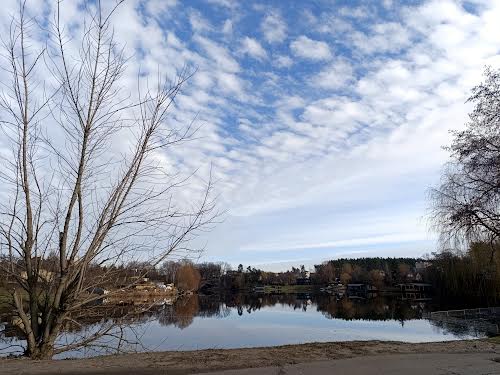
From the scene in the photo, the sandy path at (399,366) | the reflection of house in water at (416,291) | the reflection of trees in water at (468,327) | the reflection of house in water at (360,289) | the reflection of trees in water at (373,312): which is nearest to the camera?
the sandy path at (399,366)

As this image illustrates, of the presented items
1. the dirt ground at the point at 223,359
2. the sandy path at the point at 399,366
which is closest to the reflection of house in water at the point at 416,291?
the dirt ground at the point at 223,359

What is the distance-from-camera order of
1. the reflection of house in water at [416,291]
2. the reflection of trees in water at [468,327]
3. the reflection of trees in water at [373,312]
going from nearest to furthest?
the reflection of trees in water at [468,327] → the reflection of trees in water at [373,312] → the reflection of house in water at [416,291]

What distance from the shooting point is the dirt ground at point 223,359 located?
7.49 metres

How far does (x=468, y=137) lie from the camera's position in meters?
16.4

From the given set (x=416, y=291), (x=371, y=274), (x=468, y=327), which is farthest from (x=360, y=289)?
(x=468, y=327)

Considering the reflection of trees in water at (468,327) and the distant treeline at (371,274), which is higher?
the distant treeline at (371,274)

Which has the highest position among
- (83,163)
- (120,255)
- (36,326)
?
(83,163)

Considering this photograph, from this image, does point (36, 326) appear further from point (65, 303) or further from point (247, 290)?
point (247, 290)

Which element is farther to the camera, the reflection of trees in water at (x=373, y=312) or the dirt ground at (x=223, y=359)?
the reflection of trees in water at (x=373, y=312)

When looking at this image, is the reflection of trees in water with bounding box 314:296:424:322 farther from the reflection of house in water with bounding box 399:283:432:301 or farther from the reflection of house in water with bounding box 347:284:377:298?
the reflection of house in water with bounding box 347:284:377:298

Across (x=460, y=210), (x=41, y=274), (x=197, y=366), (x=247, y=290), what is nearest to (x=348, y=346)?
(x=197, y=366)

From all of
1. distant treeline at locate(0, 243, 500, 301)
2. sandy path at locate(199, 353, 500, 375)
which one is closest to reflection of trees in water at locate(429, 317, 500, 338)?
distant treeline at locate(0, 243, 500, 301)

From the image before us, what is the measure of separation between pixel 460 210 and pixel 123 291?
1330 centimetres

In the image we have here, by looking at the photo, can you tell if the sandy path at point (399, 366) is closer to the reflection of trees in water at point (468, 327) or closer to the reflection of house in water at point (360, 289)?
the reflection of trees in water at point (468, 327)
